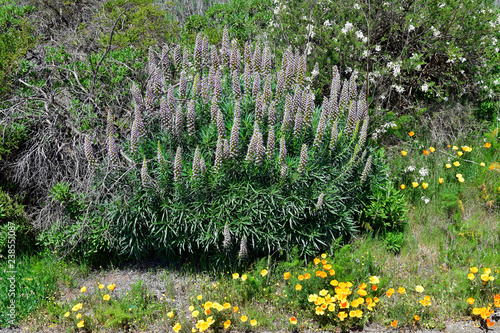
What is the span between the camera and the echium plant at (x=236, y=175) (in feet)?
13.3

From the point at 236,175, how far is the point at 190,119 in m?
0.76

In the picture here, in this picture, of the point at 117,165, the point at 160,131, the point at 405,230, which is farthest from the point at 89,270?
the point at 405,230

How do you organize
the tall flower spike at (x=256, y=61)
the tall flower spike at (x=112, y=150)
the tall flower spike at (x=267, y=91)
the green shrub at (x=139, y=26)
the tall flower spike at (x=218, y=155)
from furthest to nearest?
the green shrub at (x=139, y=26) → the tall flower spike at (x=256, y=61) → the tall flower spike at (x=267, y=91) → the tall flower spike at (x=112, y=150) → the tall flower spike at (x=218, y=155)

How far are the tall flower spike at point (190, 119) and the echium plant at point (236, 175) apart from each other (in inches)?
0.4

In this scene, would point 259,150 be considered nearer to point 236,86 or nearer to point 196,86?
point 236,86

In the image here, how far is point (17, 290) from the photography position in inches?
164

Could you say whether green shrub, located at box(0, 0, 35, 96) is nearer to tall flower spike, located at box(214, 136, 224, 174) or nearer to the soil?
the soil

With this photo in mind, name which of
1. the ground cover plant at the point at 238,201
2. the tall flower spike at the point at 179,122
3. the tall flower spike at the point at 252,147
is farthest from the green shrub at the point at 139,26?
the tall flower spike at the point at 252,147

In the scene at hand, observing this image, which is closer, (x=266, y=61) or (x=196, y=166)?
(x=196, y=166)

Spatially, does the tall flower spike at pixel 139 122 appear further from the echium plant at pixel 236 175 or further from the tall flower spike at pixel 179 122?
the tall flower spike at pixel 179 122

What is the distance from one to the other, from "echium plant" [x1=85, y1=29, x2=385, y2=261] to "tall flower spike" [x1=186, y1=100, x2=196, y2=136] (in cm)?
1

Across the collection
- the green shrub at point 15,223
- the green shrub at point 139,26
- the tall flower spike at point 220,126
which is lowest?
the green shrub at point 15,223

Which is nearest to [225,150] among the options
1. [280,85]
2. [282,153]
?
[282,153]

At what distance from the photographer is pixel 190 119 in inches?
165
